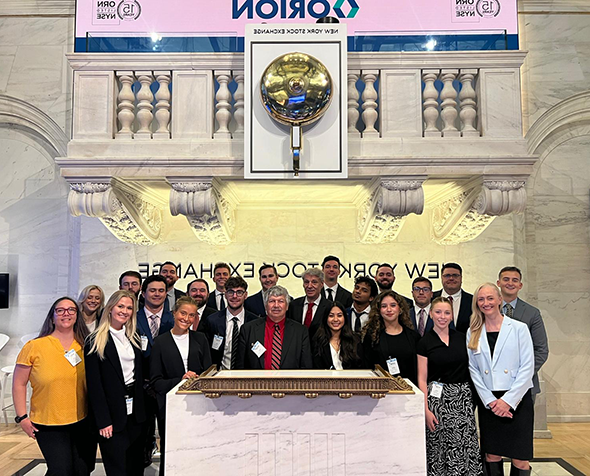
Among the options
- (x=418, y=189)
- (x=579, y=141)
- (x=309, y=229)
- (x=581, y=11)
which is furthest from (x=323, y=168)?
(x=581, y=11)

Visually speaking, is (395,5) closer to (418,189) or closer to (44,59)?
(418,189)

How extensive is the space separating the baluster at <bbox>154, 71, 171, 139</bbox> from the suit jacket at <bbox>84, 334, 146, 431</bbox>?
2087 mm

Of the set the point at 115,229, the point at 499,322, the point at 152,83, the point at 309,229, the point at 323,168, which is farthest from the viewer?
the point at 309,229

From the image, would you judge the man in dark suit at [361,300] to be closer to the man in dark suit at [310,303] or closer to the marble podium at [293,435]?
the man in dark suit at [310,303]

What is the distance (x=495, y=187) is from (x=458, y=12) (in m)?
1.65

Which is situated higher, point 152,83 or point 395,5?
point 395,5

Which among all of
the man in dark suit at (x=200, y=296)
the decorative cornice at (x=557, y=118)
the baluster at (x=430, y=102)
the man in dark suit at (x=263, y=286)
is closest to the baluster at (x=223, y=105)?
the man in dark suit at (x=263, y=286)

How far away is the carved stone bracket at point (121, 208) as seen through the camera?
5434 mm

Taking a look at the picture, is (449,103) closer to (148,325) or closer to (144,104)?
(144,104)

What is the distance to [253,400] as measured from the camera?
3756 millimetres

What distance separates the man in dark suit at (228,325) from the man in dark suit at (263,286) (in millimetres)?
641

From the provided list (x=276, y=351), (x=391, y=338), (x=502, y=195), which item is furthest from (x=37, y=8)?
(x=391, y=338)

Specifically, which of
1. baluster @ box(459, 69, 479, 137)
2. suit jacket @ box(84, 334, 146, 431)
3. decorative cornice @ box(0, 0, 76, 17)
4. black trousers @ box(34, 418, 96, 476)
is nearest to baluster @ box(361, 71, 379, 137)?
baluster @ box(459, 69, 479, 137)

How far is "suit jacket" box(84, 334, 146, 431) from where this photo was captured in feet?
13.4
